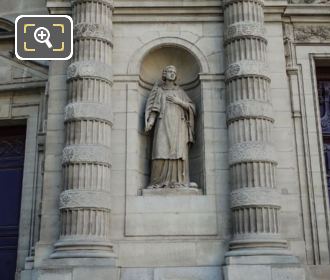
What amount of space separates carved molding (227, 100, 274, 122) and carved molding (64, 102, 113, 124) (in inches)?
114

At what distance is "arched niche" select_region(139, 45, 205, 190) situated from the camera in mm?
12633

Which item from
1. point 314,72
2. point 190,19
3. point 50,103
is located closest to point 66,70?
point 50,103

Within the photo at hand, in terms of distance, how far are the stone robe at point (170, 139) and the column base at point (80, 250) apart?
201 cm

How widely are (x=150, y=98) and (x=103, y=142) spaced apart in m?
1.76

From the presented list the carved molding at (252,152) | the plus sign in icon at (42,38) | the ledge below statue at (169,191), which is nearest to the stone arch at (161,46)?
the carved molding at (252,152)

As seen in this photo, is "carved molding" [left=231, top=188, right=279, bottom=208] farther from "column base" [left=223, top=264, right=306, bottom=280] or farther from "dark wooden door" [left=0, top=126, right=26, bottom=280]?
"dark wooden door" [left=0, top=126, right=26, bottom=280]

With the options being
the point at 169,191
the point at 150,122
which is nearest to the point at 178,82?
the point at 150,122

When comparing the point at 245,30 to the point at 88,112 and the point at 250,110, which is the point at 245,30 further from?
the point at 88,112

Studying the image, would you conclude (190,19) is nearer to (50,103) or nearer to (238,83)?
(238,83)

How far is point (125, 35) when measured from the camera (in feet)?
43.1

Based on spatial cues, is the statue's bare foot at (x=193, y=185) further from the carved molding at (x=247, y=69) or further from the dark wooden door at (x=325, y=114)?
the dark wooden door at (x=325, y=114)

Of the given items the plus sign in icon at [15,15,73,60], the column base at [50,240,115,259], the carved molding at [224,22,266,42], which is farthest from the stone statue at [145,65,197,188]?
the plus sign in icon at [15,15,73,60]

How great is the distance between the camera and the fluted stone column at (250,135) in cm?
1117

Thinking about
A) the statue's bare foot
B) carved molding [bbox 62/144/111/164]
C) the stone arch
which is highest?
the stone arch
